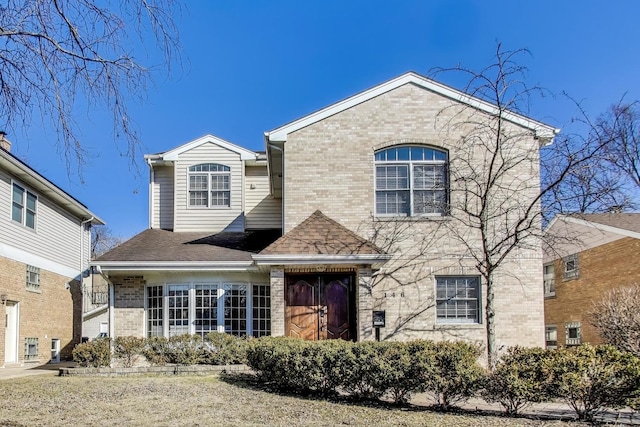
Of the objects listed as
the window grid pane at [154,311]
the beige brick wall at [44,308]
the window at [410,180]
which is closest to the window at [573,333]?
the window at [410,180]

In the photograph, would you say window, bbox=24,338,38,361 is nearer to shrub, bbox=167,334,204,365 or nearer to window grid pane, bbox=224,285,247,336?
shrub, bbox=167,334,204,365

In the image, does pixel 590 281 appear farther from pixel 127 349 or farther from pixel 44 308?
pixel 44 308

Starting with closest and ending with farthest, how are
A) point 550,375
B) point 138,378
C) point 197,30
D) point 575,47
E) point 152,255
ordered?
1. point 197,30
2. point 550,375
3. point 138,378
4. point 575,47
5. point 152,255

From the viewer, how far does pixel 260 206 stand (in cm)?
2014

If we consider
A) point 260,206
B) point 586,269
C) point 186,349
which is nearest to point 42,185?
point 260,206

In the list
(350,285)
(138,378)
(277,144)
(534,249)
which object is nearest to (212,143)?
(277,144)

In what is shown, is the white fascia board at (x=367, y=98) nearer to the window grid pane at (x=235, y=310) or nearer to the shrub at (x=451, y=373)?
the window grid pane at (x=235, y=310)

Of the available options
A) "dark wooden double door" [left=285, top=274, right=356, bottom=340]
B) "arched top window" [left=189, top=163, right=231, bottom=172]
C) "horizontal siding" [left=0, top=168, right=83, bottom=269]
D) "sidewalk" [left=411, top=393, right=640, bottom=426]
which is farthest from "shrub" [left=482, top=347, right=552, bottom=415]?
"horizontal siding" [left=0, top=168, right=83, bottom=269]

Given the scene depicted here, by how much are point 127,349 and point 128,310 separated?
7.25ft

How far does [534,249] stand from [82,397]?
36.8 ft

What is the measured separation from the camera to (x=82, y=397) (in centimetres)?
1047

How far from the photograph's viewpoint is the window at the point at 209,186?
1986 centimetres

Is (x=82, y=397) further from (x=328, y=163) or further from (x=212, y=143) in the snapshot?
(x=212, y=143)

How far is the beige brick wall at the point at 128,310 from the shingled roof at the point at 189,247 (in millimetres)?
1017
